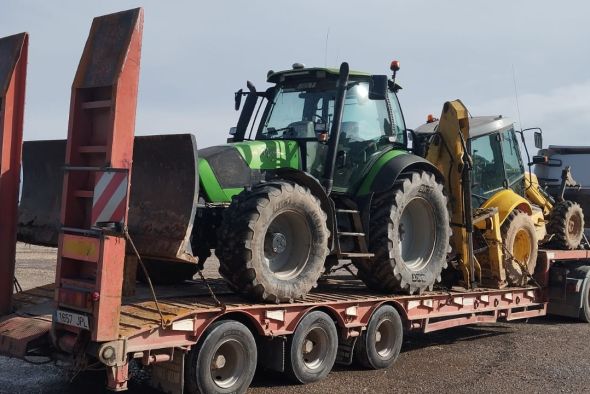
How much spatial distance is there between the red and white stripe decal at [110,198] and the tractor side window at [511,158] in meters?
6.88

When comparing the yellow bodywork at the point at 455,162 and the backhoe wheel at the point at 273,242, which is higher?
the yellow bodywork at the point at 455,162

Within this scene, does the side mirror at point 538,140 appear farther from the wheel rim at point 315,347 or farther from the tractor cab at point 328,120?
the wheel rim at point 315,347

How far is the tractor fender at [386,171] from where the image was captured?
6984 mm

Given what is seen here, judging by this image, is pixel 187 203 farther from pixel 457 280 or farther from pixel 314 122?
pixel 457 280

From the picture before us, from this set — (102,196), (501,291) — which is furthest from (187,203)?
(501,291)

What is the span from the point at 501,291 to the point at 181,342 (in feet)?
17.2

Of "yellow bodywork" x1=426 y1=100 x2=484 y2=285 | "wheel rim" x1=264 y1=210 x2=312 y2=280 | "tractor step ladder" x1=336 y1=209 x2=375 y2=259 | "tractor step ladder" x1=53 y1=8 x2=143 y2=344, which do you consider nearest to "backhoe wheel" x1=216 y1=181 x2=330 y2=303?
"wheel rim" x1=264 y1=210 x2=312 y2=280

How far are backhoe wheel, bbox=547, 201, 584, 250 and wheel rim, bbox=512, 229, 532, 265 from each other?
1369 millimetres

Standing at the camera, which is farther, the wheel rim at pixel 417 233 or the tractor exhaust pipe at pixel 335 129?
the wheel rim at pixel 417 233

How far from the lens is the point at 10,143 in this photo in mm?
5605

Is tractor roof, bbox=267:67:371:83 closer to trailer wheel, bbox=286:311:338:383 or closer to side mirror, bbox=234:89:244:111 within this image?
side mirror, bbox=234:89:244:111

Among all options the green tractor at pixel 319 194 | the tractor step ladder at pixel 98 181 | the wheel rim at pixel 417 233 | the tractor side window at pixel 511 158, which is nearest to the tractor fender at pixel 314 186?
the green tractor at pixel 319 194

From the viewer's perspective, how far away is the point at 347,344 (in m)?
6.66

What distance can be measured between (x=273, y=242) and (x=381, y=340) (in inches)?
78.9
